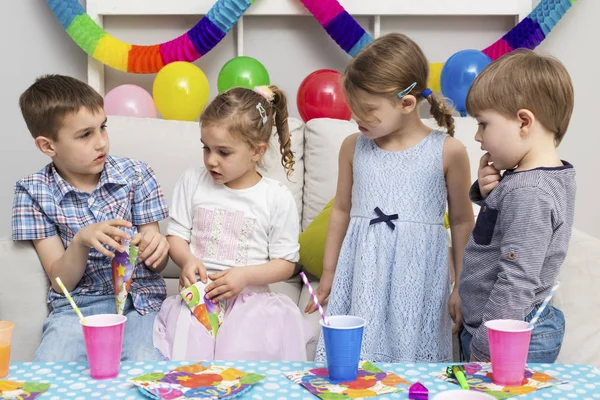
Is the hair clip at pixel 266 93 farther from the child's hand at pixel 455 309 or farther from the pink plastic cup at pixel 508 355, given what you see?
the pink plastic cup at pixel 508 355

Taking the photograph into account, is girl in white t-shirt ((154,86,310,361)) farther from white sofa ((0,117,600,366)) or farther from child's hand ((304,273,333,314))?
white sofa ((0,117,600,366))

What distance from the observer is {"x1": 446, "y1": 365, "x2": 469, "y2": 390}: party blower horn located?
111 centimetres

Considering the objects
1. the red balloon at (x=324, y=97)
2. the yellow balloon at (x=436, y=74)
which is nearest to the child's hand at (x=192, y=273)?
the red balloon at (x=324, y=97)

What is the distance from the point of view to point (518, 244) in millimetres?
1367

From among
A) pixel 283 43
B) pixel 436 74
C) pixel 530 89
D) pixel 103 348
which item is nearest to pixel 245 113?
pixel 530 89

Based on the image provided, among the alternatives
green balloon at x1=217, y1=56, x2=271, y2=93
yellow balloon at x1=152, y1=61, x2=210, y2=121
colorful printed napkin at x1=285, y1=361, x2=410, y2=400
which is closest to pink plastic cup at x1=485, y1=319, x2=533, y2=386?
colorful printed napkin at x1=285, y1=361, x2=410, y2=400

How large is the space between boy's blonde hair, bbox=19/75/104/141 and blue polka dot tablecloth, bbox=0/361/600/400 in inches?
30.6

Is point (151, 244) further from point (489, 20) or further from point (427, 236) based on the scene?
point (489, 20)

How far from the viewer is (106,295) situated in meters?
1.89

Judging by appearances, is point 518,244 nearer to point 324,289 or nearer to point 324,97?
point 324,289

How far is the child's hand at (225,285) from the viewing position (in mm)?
1769

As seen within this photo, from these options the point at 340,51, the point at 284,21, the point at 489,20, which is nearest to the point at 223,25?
the point at 284,21

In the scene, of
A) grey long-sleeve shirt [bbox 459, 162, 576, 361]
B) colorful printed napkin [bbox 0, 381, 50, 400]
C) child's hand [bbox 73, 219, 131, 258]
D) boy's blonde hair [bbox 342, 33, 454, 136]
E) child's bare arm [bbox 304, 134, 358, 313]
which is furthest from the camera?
child's bare arm [bbox 304, 134, 358, 313]

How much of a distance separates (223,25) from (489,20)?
48.2 inches
